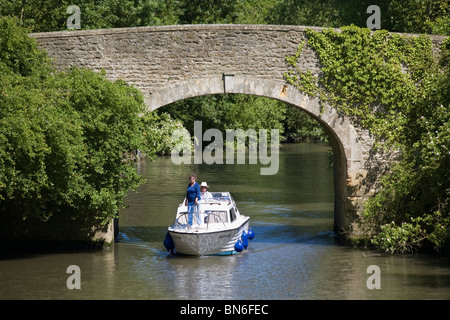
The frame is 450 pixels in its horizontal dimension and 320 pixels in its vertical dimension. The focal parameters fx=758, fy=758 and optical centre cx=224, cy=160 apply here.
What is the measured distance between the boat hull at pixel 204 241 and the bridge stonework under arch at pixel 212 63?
270cm

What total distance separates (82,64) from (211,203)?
4017mm

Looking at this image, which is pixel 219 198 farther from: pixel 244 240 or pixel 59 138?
pixel 59 138

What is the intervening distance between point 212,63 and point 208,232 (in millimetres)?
3504

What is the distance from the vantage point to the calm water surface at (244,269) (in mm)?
12438

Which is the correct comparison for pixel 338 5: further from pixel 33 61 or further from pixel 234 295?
pixel 234 295

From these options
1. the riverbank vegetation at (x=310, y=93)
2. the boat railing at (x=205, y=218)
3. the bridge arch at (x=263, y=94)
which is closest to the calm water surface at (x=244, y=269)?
the boat railing at (x=205, y=218)

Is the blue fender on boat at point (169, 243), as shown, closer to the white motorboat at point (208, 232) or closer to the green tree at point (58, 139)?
the white motorboat at point (208, 232)

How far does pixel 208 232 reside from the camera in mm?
15039

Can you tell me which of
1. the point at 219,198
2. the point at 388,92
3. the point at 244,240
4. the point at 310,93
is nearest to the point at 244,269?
the point at 244,240

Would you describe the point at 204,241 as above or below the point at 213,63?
below

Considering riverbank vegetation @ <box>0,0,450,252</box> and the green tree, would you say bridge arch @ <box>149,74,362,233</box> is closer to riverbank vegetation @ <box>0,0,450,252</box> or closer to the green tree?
riverbank vegetation @ <box>0,0,450,252</box>

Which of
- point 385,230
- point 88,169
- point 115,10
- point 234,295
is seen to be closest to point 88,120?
point 88,169

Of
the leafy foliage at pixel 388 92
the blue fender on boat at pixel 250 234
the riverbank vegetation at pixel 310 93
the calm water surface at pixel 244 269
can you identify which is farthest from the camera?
the blue fender on boat at pixel 250 234

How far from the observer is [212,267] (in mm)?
14422
